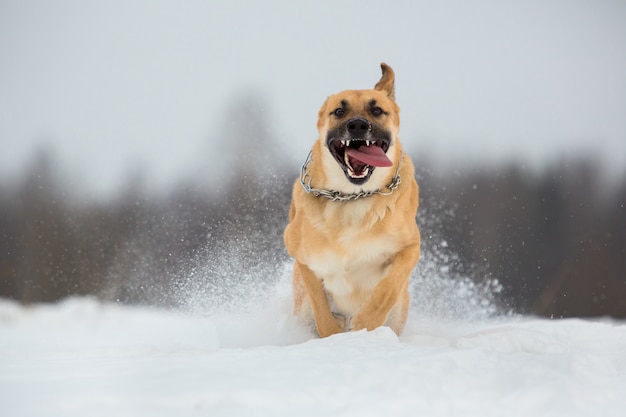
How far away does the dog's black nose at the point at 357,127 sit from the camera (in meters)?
2.77

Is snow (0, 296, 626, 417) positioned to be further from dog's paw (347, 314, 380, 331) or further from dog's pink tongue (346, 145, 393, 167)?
dog's pink tongue (346, 145, 393, 167)

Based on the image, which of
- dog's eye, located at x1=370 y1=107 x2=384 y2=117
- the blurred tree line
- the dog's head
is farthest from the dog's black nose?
the blurred tree line

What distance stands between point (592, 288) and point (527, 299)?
2.73 ft

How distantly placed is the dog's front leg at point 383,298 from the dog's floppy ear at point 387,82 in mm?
964

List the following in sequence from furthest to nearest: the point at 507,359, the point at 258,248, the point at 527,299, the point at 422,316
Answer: the point at 527,299 < the point at 258,248 < the point at 422,316 < the point at 507,359

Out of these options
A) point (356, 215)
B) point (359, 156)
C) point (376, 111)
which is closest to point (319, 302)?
point (356, 215)

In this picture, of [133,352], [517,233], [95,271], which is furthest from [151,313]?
[517,233]

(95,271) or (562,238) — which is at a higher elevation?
(562,238)

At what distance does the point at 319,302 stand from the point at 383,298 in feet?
1.29

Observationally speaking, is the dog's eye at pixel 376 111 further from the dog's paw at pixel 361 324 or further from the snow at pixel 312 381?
the snow at pixel 312 381

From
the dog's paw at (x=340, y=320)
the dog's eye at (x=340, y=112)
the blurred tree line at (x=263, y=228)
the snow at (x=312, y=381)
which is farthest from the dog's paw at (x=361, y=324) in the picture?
the blurred tree line at (x=263, y=228)

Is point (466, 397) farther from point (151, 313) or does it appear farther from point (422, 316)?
point (151, 313)

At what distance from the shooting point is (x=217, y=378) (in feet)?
5.11

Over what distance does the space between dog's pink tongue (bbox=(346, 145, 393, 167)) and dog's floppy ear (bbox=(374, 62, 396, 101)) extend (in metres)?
0.49
